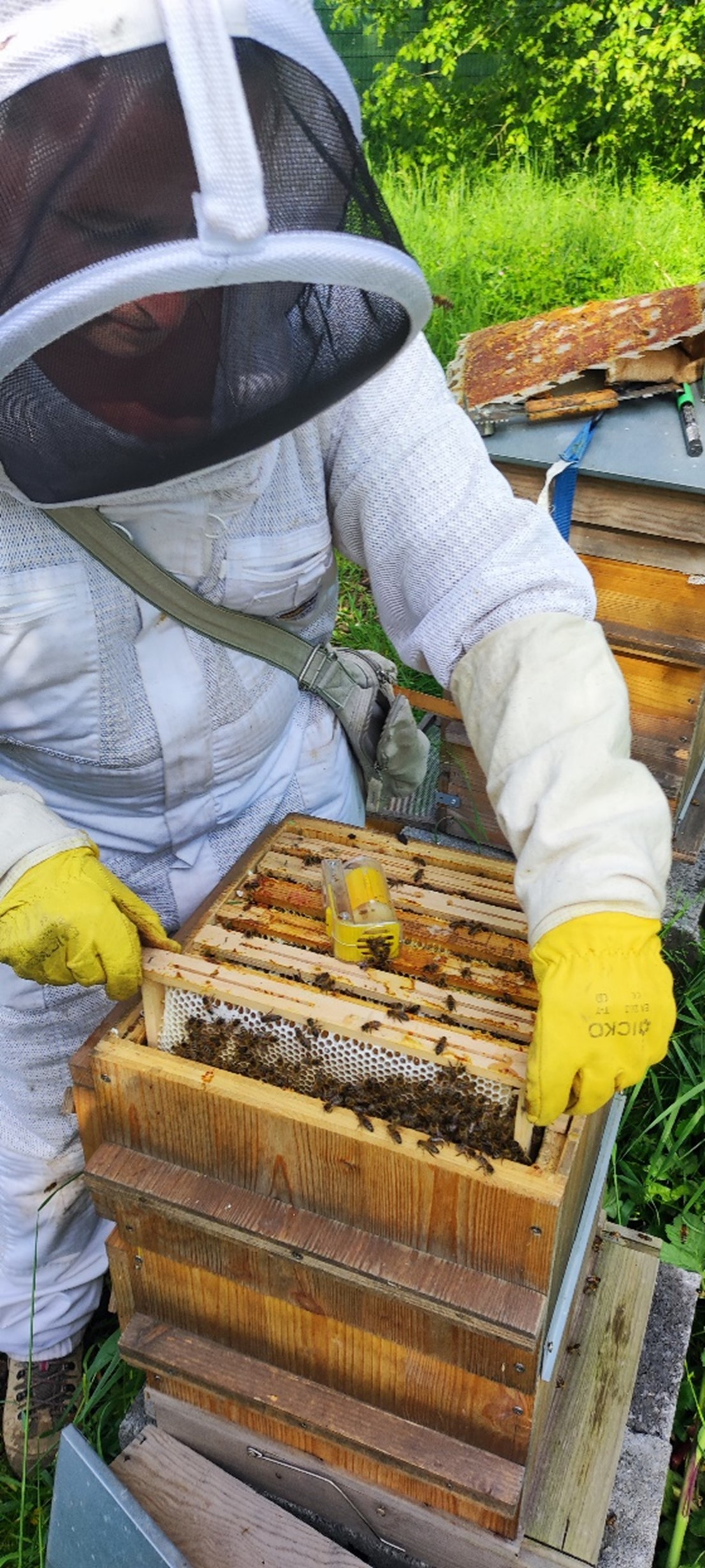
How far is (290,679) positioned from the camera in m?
2.13

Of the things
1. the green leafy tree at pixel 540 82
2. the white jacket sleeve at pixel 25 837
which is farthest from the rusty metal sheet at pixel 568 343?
the green leafy tree at pixel 540 82

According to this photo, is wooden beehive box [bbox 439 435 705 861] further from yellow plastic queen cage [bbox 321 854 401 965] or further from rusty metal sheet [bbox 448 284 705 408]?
yellow plastic queen cage [bbox 321 854 401 965]

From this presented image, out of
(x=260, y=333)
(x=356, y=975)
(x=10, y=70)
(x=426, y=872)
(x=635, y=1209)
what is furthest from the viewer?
(x=635, y=1209)

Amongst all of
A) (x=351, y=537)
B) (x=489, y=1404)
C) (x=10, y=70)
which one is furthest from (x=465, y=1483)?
(x=10, y=70)

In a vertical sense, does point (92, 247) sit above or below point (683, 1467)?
above

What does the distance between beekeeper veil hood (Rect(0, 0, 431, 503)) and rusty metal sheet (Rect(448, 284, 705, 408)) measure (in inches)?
72.3

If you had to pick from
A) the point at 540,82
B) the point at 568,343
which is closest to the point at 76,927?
the point at 568,343

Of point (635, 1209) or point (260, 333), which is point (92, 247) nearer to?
point (260, 333)

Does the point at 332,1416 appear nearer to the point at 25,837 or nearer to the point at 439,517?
the point at 25,837

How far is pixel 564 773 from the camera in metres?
1.63

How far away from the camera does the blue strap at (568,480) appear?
297cm

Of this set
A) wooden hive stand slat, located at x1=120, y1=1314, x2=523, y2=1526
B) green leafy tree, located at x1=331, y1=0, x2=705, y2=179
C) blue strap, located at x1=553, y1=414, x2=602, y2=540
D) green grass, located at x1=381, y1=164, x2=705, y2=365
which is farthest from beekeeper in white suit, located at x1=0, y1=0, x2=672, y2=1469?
green leafy tree, located at x1=331, y1=0, x2=705, y2=179

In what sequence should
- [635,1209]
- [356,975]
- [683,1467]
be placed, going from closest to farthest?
[356,975] < [683,1467] < [635,1209]

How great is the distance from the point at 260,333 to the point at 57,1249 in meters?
1.93
